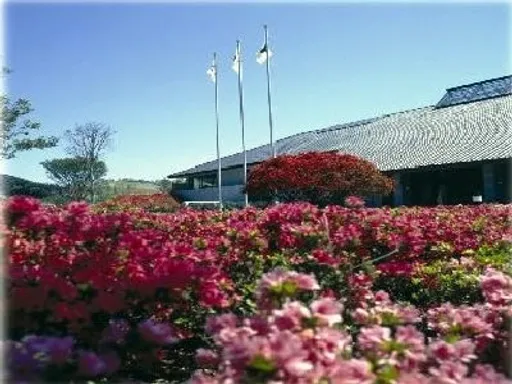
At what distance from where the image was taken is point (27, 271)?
3662 mm

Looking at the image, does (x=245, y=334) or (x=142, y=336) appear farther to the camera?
(x=142, y=336)

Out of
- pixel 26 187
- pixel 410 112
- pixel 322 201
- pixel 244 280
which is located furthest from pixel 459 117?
pixel 26 187

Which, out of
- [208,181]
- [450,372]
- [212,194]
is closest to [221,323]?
[450,372]

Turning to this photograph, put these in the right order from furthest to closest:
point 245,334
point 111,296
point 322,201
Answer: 1. point 322,201
2. point 111,296
3. point 245,334

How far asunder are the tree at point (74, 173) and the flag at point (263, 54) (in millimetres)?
27910

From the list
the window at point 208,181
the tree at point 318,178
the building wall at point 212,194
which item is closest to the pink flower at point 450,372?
the tree at point 318,178

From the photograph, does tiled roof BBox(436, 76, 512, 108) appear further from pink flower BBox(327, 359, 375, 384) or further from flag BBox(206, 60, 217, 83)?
pink flower BBox(327, 359, 375, 384)

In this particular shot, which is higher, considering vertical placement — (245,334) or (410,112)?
(410,112)

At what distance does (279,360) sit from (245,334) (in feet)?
0.94

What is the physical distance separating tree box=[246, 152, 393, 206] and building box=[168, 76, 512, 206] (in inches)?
149

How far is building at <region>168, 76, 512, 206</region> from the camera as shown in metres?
24.6

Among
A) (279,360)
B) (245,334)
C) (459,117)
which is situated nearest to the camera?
(279,360)

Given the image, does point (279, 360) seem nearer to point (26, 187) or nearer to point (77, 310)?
point (77, 310)

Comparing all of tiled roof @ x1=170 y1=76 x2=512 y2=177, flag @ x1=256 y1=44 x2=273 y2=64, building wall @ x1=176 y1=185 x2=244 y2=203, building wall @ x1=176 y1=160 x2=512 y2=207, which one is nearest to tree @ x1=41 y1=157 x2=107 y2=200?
building wall @ x1=176 y1=185 x2=244 y2=203
